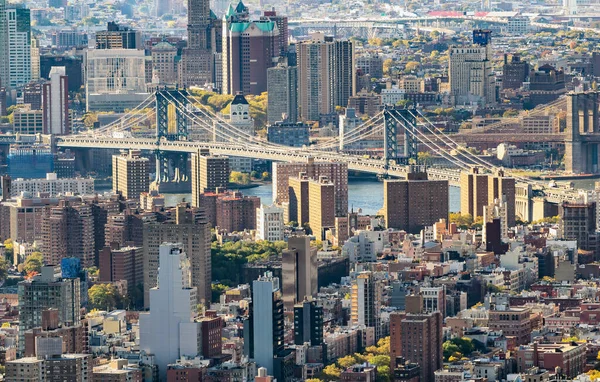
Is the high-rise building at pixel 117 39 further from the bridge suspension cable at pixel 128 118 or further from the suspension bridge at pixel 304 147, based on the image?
the suspension bridge at pixel 304 147

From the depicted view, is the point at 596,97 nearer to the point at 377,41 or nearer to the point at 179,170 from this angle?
the point at 179,170

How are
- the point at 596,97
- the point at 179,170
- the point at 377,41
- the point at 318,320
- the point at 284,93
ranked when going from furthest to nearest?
the point at 377,41
the point at 284,93
the point at 596,97
the point at 179,170
the point at 318,320

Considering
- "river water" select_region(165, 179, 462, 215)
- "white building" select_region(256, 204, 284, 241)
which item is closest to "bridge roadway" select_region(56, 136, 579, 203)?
"river water" select_region(165, 179, 462, 215)

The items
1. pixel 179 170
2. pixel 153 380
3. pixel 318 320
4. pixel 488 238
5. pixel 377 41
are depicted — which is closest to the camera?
pixel 153 380

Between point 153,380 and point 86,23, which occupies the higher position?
point 86,23

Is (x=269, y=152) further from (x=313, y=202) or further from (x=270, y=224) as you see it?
Result: (x=270, y=224)

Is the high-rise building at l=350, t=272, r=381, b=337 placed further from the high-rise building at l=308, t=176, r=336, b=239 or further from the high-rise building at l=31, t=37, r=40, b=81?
the high-rise building at l=31, t=37, r=40, b=81

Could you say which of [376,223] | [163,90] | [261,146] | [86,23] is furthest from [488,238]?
[86,23]
